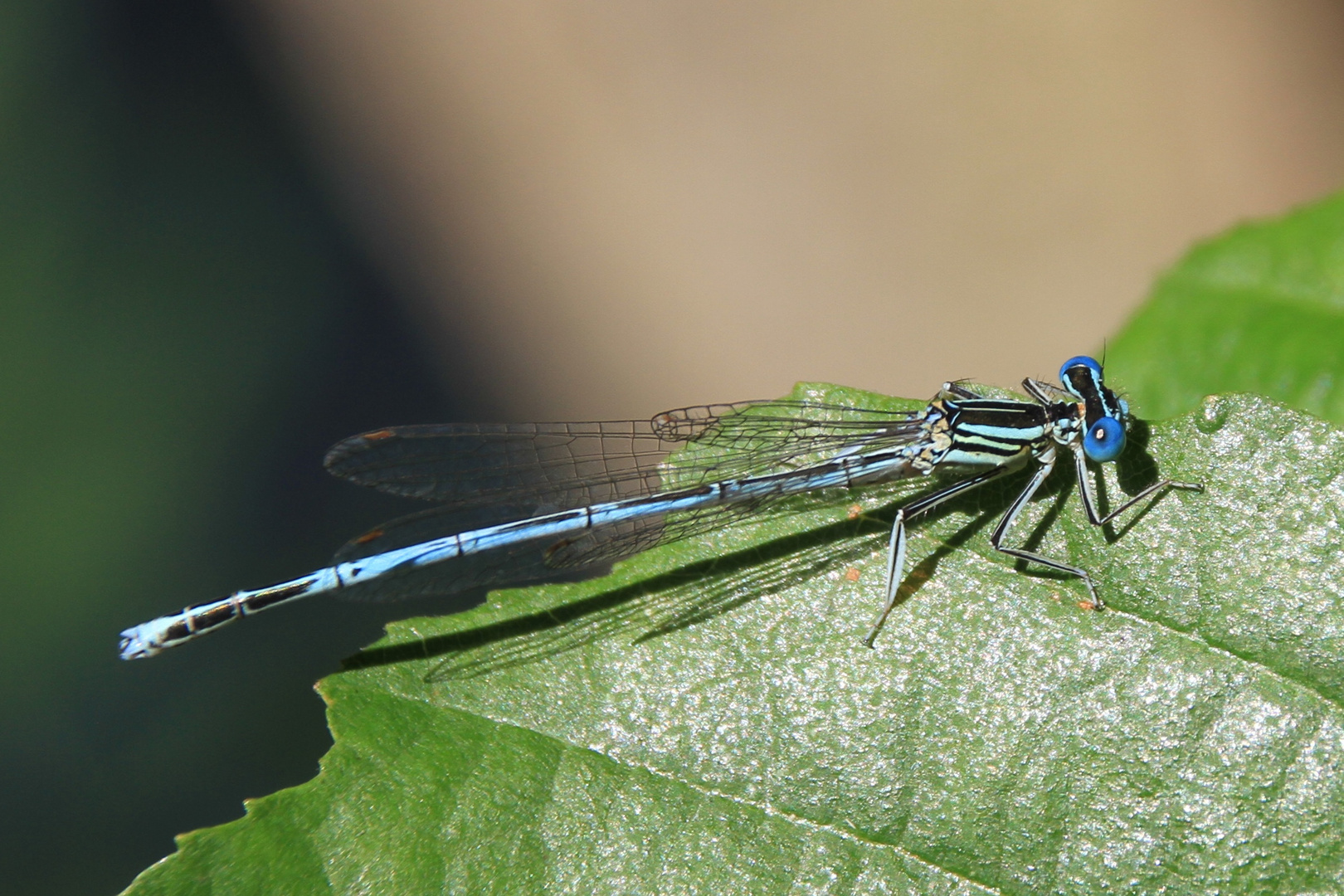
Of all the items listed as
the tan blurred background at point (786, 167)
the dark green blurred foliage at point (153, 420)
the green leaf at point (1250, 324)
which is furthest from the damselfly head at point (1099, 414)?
the tan blurred background at point (786, 167)

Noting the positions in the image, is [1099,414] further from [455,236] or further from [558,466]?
[455,236]

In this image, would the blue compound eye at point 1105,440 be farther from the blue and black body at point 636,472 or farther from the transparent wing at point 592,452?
the transparent wing at point 592,452

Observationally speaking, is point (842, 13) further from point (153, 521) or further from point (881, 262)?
point (153, 521)

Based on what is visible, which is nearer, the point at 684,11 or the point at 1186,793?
the point at 1186,793

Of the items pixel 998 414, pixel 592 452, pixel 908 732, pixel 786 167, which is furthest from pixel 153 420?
pixel 786 167

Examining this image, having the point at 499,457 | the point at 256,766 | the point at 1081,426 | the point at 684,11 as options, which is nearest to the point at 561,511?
the point at 499,457
